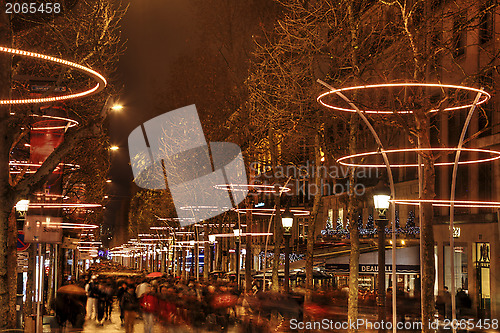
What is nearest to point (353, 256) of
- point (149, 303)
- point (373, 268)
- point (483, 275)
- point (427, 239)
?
point (427, 239)

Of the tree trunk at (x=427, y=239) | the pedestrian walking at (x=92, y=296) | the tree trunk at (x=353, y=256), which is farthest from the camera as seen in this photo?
the pedestrian walking at (x=92, y=296)

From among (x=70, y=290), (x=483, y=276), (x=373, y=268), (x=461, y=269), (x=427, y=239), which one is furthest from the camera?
(x=461, y=269)

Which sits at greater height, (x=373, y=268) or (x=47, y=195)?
(x=47, y=195)

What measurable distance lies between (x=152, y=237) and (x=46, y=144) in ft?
364

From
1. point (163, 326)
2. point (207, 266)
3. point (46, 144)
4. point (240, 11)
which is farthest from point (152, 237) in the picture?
point (46, 144)

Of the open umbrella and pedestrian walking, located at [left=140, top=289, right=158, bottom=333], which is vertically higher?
the open umbrella

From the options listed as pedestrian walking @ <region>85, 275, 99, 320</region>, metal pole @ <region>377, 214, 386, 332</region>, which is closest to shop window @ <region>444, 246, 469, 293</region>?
pedestrian walking @ <region>85, 275, 99, 320</region>

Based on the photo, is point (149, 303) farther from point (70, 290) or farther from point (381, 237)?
point (381, 237)

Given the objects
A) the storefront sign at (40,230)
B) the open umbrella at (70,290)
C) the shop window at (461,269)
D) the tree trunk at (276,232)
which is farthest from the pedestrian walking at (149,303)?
the shop window at (461,269)

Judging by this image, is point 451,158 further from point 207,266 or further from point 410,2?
point 207,266

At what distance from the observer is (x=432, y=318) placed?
1881 centimetres

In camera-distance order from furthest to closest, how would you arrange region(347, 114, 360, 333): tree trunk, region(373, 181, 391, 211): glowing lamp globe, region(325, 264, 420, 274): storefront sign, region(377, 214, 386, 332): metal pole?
region(325, 264, 420, 274): storefront sign, region(347, 114, 360, 333): tree trunk, region(373, 181, 391, 211): glowing lamp globe, region(377, 214, 386, 332): metal pole

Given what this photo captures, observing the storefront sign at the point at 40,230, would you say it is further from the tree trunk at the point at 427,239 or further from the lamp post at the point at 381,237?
the tree trunk at the point at 427,239

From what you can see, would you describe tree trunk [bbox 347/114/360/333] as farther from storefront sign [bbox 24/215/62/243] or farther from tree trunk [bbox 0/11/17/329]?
tree trunk [bbox 0/11/17/329]
